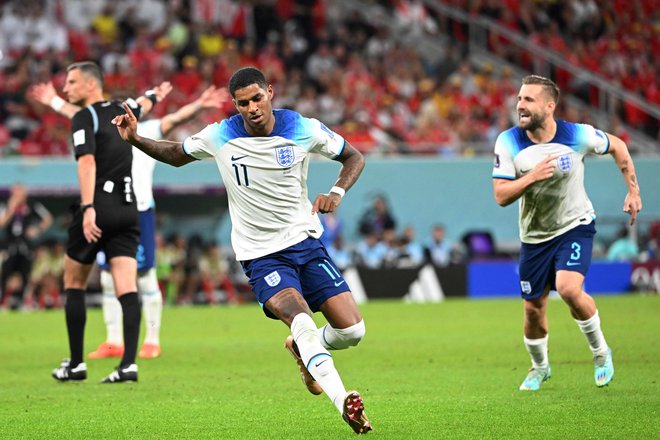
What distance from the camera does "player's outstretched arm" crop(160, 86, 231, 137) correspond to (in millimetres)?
10492

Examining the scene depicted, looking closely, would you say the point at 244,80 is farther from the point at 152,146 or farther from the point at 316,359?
the point at 316,359

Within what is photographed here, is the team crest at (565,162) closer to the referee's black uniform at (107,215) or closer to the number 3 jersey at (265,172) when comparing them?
the number 3 jersey at (265,172)

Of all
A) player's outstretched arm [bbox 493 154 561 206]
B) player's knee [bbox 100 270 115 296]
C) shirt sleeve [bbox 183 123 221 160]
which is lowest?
player's knee [bbox 100 270 115 296]

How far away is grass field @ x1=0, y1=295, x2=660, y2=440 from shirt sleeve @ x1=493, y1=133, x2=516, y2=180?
1656 millimetres

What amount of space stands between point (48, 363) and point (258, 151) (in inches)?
207

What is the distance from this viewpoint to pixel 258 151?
7.48 meters

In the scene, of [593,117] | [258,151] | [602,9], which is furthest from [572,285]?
[602,9]

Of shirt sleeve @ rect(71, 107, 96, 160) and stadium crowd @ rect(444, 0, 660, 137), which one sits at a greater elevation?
shirt sleeve @ rect(71, 107, 96, 160)

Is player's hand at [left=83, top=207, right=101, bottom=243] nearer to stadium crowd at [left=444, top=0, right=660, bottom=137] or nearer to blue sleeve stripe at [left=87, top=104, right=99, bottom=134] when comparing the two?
blue sleeve stripe at [left=87, top=104, right=99, bottom=134]

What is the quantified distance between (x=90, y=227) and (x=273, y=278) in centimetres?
278

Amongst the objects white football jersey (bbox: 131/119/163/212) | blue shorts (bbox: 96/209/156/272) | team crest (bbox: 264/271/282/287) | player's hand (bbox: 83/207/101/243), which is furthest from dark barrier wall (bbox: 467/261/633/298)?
team crest (bbox: 264/271/282/287)

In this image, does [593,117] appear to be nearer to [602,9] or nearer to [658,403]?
[602,9]

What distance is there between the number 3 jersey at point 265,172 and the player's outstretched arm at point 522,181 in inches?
59.1

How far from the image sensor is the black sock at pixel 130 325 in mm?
9734
